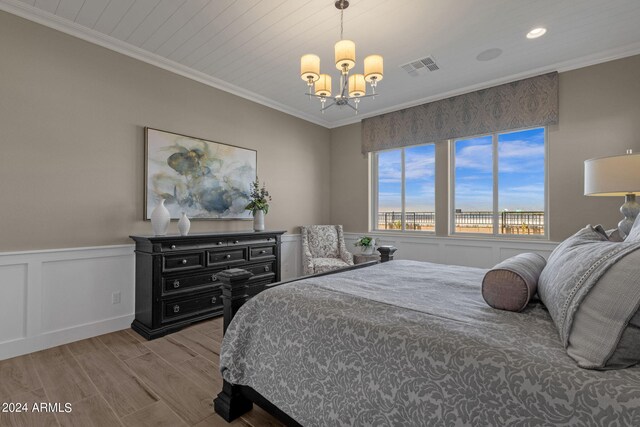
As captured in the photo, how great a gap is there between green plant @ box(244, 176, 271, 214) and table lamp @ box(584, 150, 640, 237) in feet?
11.2

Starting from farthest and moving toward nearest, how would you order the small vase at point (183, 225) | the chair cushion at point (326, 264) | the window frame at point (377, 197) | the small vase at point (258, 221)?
the window frame at point (377, 197), the chair cushion at point (326, 264), the small vase at point (258, 221), the small vase at point (183, 225)

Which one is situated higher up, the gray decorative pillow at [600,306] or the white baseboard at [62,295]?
the gray decorative pillow at [600,306]

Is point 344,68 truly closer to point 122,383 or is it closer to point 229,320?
point 229,320

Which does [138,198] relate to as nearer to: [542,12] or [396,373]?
Answer: [396,373]

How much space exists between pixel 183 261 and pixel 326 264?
1933 mm

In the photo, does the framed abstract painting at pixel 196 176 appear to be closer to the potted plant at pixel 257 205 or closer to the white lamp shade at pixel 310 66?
the potted plant at pixel 257 205

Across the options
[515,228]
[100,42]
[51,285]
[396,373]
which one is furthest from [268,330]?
[515,228]

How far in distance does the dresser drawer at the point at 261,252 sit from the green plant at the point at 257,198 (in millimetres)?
524

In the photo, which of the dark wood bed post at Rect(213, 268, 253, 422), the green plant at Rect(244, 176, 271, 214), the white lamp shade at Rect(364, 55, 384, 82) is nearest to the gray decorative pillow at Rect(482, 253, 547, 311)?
the dark wood bed post at Rect(213, 268, 253, 422)

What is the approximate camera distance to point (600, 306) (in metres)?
0.90

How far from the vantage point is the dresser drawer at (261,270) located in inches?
149

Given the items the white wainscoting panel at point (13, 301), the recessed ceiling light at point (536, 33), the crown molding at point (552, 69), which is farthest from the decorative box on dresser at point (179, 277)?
the recessed ceiling light at point (536, 33)

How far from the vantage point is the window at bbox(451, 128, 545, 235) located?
377 cm

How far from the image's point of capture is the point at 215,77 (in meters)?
3.77
